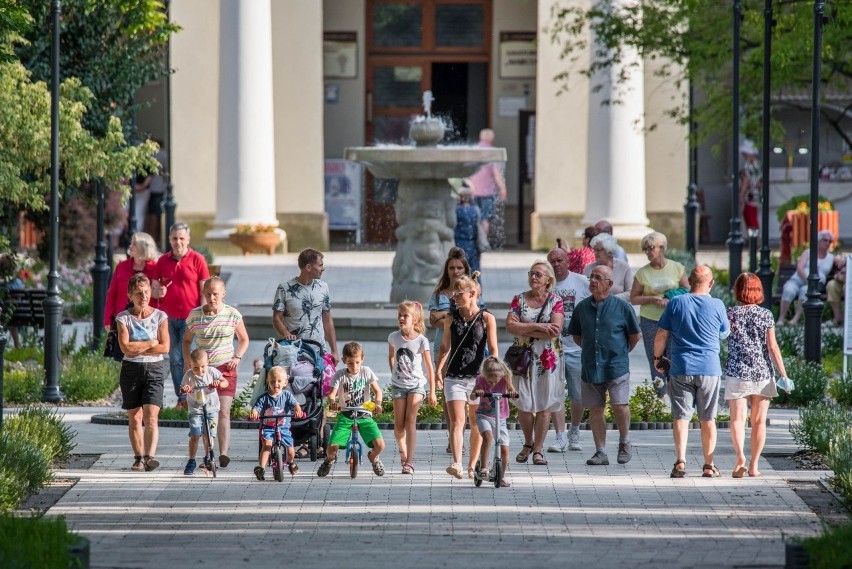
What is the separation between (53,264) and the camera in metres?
16.4

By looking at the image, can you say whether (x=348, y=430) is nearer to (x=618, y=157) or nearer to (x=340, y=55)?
(x=618, y=157)

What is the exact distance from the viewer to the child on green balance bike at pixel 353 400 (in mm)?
11984

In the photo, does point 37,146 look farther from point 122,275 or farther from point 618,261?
point 618,261

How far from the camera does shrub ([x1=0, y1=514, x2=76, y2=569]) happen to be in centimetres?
821

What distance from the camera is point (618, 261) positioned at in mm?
14828

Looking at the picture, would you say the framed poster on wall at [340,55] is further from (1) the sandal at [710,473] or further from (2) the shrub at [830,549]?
(2) the shrub at [830,549]

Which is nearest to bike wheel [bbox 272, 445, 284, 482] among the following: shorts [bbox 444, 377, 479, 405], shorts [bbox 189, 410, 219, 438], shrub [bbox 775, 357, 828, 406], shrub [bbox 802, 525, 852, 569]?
shorts [bbox 189, 410, 219, 438]

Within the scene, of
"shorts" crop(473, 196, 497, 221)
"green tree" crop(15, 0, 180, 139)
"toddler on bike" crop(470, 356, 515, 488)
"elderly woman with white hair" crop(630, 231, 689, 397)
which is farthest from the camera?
"shorts" crop(473, 196, 497, 221)

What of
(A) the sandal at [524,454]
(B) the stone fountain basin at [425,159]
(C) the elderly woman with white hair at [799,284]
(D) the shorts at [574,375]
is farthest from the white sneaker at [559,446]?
(C) the elderly woman with white hair at [799,284]

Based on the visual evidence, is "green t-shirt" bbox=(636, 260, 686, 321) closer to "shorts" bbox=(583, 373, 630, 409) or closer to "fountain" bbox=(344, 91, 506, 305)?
"shorts" bbox=(583, 373, 630, 409)

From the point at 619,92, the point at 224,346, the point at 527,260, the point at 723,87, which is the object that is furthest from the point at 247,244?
the point at 224,346

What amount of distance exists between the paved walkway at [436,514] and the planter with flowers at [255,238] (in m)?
17.8

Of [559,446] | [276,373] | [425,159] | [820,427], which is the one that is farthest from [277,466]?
[425,159]

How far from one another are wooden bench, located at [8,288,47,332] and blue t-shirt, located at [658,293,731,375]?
368 inches
